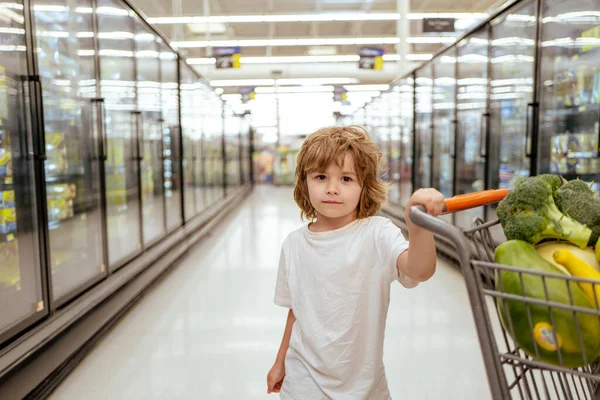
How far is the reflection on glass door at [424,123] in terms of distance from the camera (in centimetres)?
780

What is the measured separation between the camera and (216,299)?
14.6ft

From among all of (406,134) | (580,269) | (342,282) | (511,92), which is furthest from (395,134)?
(580,269)

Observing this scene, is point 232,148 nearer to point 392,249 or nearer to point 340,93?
point 340,93

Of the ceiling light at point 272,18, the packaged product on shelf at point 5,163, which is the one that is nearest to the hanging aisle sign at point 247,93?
the ceiling light at point 272,18

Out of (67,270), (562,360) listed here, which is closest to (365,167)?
(562,360)

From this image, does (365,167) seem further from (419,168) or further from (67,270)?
(419,168)

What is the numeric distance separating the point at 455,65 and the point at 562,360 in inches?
231

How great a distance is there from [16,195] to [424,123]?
6.47m

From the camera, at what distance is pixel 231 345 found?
11.1 ft

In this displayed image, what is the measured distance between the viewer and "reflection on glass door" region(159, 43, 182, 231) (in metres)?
6.75

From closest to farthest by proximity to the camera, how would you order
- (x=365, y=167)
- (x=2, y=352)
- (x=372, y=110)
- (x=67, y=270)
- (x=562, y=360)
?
(x=562, y=360)
(x=365, y=167)
(x=2, y=352)
(x=67, y=270)
(x=372, y=110)

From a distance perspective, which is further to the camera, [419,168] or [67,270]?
[419,168]

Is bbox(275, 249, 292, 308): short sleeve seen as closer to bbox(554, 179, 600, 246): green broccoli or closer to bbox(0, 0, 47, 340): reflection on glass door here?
bbox(554, 179, 600, 246): green broccoli

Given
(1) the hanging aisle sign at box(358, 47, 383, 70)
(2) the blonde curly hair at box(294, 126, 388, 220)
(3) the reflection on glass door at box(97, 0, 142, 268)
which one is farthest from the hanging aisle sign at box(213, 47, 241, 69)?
(2) the blonde curly hair at box(294, 126, 388, 220)
